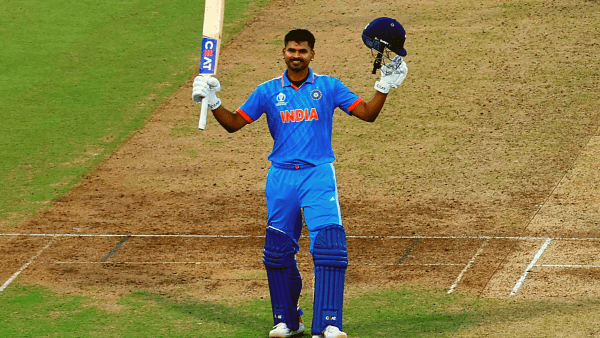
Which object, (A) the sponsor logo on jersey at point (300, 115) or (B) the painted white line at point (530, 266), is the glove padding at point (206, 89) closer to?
(A) the sponsor logo on jersey at point (300, 115)

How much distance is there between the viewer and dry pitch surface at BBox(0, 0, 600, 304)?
1005 centimetres

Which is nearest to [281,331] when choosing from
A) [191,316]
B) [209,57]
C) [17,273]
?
[191,316]

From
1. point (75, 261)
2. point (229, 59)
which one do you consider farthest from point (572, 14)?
point (75, 261)

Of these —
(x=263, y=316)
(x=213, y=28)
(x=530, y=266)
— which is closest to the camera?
(x=213, y=28)

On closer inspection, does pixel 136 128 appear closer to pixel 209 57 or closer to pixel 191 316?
pixel 191 316

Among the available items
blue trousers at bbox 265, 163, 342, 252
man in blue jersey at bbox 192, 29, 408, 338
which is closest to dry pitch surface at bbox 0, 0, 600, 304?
→ man in blue jersey at bbox 192, 29, 408, 338

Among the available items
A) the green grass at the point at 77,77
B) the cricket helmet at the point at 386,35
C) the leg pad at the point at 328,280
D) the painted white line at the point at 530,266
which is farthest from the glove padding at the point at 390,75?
the green grass at the point at 77,77

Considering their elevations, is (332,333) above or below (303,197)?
below

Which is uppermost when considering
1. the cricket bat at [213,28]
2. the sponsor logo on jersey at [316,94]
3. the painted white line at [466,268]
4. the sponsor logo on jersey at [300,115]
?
the cricket bat at [213,28]

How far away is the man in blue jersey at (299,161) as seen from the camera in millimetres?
7680

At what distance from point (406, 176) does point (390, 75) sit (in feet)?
19.0

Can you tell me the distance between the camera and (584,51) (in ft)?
56.9

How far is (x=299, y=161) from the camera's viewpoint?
784cm

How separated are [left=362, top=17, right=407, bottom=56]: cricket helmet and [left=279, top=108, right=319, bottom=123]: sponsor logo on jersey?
0.80 meters
